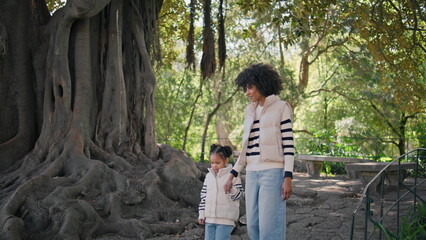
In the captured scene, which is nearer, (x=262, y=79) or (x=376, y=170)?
(x=262, y=79)

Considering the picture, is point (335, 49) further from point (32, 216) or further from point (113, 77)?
point (32, 216)

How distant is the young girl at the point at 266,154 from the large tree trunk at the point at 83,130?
2.75 metres

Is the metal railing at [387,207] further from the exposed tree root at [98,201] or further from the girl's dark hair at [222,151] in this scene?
the exposed tree root at [98,201]

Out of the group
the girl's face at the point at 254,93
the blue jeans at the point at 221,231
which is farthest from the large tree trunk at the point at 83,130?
the girl's face at the point at 254,93

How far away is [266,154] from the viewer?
3.87 metres

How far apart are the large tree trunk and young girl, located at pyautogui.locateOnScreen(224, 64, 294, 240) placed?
275 cm

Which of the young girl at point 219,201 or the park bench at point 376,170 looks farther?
the park bench at point 376,170

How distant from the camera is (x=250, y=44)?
73.8 ft

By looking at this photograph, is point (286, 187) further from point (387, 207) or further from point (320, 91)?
point (320, 91)

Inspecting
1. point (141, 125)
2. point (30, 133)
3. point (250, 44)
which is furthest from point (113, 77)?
point (250, 44)

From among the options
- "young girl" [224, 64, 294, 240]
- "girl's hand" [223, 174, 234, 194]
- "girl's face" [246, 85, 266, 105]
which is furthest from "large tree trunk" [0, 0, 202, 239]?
"girl's face" [246, 85, 266, 105]

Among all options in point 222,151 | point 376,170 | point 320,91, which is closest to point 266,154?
point 222,151

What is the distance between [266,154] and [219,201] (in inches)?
32.7

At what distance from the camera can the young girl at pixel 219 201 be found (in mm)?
4410
